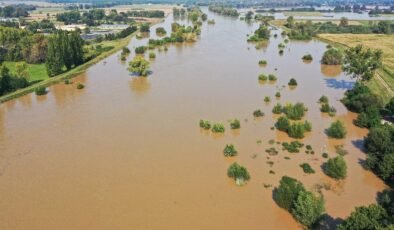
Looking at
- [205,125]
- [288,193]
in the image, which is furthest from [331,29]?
[288,193]

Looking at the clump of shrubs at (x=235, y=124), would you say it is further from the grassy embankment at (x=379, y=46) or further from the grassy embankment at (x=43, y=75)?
the grassy embankment at (x=43, y=75)

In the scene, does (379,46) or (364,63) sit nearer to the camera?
(364,63)

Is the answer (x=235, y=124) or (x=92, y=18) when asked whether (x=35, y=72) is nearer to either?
(x=235, y=124)

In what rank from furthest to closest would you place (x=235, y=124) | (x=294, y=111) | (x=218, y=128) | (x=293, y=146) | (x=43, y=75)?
(x=43, y=75) → (x=294, y=111) → (x=235, y=124) → (x=218, y=128) → (x=293, y=146)

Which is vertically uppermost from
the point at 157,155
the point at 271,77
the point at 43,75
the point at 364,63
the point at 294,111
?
the point at 364,63

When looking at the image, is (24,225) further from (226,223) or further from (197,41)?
(197,41)

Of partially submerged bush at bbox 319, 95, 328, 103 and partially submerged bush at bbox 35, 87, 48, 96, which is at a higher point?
partially submerged bush at bbox 35, 87, 48, 96

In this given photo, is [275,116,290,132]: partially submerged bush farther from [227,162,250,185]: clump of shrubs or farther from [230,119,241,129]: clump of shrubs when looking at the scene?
[227,162,250,185]: clump of shrubs

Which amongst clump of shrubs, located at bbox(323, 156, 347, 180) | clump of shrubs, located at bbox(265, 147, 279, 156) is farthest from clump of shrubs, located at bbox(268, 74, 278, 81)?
clump of shrubs, located at bbox(323, 156, 347, 180)
